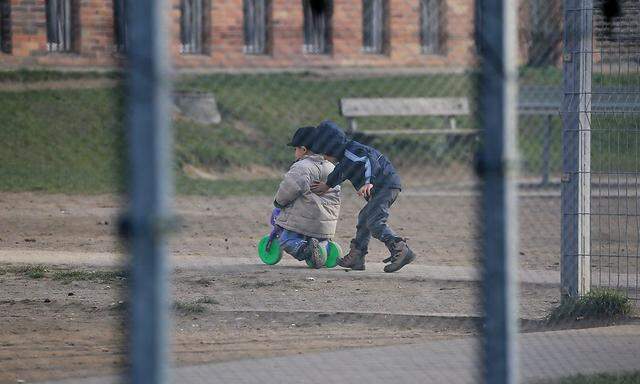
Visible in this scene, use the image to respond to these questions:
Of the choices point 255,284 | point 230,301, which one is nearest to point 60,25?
point 255,284

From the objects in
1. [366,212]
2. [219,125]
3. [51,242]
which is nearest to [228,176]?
[219,125]

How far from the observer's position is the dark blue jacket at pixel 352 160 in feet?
30.7

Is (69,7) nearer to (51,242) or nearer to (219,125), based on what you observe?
(51,242)

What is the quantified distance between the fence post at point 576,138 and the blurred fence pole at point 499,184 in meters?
4.15

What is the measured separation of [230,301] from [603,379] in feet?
9.95

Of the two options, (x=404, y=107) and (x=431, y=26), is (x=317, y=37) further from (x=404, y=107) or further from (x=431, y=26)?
(x=404, y=107)

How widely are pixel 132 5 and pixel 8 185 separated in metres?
12.9

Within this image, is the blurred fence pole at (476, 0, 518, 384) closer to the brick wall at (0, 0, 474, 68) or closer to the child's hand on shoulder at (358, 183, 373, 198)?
the brick wall at (0, 0, 474, 68)

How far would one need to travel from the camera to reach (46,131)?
58.4 ft

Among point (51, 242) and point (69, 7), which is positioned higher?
point (69, 7)

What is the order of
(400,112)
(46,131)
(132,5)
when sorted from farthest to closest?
1. (400,112)
2. (46,131)
3. (132,5)

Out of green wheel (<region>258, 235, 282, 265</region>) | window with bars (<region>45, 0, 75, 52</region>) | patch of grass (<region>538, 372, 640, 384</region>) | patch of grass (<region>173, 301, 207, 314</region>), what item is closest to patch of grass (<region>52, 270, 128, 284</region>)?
patch of grass (<region>173, 301, 207, 314</region>)

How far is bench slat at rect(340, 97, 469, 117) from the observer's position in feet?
62.2

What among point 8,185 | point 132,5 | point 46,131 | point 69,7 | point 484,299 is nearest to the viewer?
point 132,5
